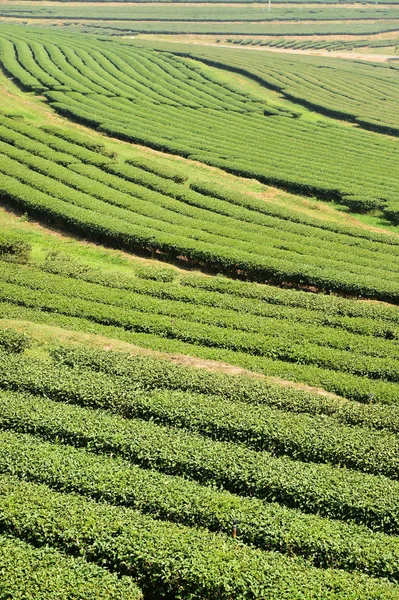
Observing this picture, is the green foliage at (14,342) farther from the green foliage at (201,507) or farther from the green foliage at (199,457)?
the green foliage at (201,507)

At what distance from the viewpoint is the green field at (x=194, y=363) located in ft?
54.4

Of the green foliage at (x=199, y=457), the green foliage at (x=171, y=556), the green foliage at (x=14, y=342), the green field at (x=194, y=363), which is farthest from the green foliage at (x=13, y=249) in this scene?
the green foliage at (x=171, y=556)

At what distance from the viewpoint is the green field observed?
16.6 m

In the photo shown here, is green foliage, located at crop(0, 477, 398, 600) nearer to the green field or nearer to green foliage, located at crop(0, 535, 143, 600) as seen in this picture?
the green field

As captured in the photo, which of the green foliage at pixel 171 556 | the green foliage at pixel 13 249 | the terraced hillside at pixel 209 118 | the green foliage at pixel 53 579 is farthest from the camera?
the terraced hillside at pixel 209 118

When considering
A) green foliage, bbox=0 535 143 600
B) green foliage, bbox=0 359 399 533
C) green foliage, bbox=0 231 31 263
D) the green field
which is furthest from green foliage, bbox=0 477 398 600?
green foliage, bbox=0 231 31 263

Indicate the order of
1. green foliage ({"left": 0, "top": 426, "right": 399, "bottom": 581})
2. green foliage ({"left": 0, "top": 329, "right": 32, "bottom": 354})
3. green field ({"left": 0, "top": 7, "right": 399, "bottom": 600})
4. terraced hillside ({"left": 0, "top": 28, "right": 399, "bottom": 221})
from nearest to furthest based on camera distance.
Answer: green field ({"left": 0, "top": 7, "right": 399, "bottom": 600})
green foliage ({"left": 0, "top": 426, "right": 399, "bottom": 581})
green foliage ({"left": 0, "top": 329, "right": 32, "bottom": 354})
terraced hillside ({"left": 0, "top": 28, "right": 399, "bottom": 221})

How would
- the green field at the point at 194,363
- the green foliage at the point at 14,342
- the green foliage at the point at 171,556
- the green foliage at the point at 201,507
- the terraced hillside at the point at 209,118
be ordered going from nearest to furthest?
the green foliage at the point at 171,556 < the green field at the point at 194,363 < the green foliage at the point at 201,507 < the green foliage at the point at 14,342 < the terraced hillside at the point at 209,118

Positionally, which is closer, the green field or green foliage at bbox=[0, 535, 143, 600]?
green foliage at bbox=[0, 535, 143, 600]

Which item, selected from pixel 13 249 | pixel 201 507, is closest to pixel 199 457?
pixel 201 507

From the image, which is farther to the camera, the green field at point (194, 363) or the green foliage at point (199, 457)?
the green foliage at point (199, 457)

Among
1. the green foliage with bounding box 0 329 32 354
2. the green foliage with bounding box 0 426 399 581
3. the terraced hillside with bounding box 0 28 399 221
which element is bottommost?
the green foliage with bounding box 0 426 399 581

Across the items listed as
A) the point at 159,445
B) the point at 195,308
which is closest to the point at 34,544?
the point at 159,445

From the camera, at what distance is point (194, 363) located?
2625 cm
